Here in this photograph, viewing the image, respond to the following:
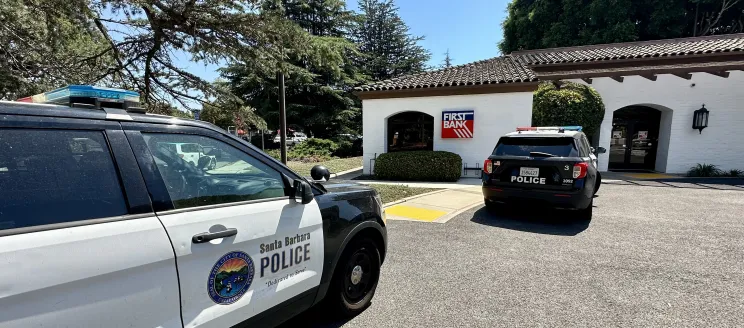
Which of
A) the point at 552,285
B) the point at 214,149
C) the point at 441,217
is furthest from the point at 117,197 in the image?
the point at 441,217

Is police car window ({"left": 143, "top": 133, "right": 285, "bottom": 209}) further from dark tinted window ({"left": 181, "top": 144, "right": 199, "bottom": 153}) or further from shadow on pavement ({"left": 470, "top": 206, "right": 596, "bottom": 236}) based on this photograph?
shadow on pavement ({"left": 470, "top": 206, "right": 596, "bottom": 236})

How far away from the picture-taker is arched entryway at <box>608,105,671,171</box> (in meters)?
13.1

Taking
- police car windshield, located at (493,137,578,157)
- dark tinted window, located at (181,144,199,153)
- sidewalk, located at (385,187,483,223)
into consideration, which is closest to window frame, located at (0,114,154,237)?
dark tinted window, located at (181,144,199,153)

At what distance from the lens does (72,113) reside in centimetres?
150

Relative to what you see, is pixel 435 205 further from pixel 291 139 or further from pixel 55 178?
pixel 291 139

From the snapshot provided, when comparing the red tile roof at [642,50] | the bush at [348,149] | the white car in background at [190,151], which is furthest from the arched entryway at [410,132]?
the white car in background at [190,151]

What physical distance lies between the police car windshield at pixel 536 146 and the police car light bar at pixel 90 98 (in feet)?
17.9

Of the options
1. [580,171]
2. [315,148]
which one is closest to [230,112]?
[580,171]

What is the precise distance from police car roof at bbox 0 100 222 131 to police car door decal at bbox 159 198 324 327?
54 cm

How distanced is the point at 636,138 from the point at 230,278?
1625 cm

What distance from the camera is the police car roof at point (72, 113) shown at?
1.35 m

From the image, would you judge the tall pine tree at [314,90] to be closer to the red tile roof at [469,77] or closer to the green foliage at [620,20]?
the red tile roof at [469,77]

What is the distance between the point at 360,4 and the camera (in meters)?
32.1

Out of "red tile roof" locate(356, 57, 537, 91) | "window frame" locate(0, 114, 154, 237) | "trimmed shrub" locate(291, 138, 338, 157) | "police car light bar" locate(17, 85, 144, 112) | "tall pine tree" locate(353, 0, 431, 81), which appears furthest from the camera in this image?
"tall pine tree" locate(353, 0, 431, 81)
